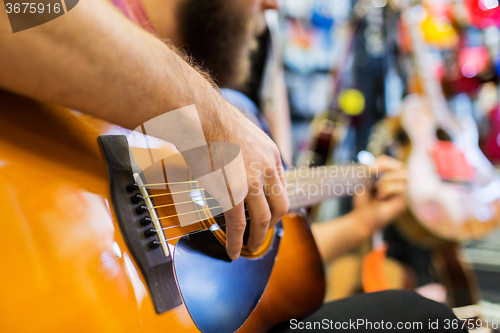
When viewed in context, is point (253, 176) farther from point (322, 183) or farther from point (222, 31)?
point (222, 31)

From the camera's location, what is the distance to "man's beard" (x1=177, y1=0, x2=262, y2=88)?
3.02ft

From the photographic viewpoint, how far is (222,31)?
1.00m

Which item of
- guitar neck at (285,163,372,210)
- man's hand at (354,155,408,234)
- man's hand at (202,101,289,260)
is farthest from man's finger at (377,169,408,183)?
man's hand at (202,101,289,260)

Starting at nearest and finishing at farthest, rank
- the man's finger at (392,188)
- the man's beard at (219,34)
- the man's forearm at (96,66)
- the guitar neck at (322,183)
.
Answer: the man's forearm at (96,66) < the guitar neck at (322,183) < the man's beard at (219,34) < the man's finger at (392,188)

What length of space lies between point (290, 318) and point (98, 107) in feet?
1.57

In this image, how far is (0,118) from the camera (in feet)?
0.95

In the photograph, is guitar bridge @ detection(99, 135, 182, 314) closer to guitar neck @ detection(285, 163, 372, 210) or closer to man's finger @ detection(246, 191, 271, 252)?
man's finger @ detection(246, 191, 271, 252)

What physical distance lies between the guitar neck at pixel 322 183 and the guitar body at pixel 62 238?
0.36 metres

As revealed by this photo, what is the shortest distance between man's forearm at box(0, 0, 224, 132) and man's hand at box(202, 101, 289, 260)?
0.20ft

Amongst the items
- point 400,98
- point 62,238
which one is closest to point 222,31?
point 62,238

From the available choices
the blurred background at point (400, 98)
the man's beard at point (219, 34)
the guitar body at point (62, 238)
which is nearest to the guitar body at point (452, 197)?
the blurred background at point (400, 98)

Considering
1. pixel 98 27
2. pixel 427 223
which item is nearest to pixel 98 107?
pixel 98 27

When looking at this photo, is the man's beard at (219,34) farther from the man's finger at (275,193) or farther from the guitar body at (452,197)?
the guitar body at (452,197)

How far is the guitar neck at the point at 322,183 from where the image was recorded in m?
0.63
